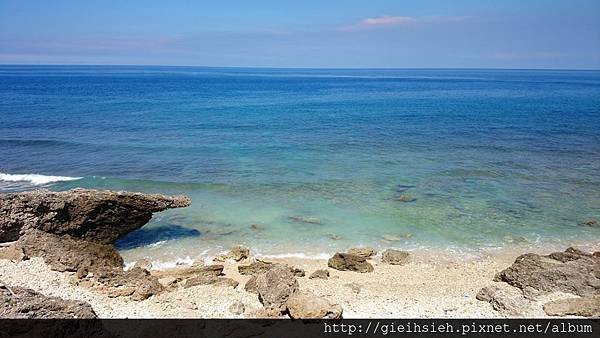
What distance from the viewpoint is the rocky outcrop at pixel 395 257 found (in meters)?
14.9

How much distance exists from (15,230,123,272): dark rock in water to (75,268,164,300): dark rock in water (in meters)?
0.63

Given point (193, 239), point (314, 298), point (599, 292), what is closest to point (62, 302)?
point (314, 298)

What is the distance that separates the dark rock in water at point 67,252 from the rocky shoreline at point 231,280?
1.2 inches

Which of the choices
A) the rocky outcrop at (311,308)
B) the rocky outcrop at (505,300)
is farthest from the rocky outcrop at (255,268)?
the rocky outcrop at (505,300)

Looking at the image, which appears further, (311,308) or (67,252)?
(67,252)

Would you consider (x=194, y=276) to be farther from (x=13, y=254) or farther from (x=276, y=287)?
(x=13, y=254)

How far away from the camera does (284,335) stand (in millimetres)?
9594

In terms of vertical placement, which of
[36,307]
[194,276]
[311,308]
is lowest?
[194,276]

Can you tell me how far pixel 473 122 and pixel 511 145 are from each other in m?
13.8

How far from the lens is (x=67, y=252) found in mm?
13102

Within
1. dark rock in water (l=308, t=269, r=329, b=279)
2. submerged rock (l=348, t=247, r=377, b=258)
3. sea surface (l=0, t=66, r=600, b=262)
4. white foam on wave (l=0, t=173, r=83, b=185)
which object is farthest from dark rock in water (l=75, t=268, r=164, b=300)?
white foam on wave (l=0, t=173, r=83, b=185)

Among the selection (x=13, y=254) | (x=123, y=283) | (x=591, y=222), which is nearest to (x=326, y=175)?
(x=591, y=222)

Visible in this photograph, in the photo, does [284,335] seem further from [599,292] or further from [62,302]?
[599,292]

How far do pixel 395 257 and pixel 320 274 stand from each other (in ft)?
10.6
